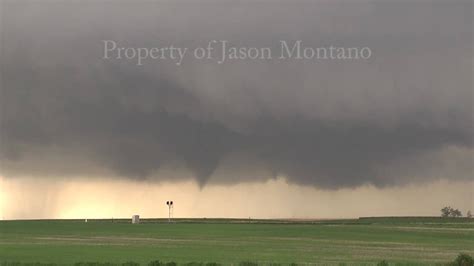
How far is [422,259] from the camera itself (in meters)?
76.2

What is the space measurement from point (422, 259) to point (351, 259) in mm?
8094

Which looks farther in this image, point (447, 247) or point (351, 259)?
point (447, 247)

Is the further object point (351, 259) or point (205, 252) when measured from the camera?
point (205, 252)

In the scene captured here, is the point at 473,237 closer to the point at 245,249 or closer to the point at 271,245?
the point at 271,245

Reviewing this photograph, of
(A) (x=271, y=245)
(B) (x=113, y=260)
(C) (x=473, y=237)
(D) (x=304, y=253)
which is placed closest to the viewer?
(B) (x=113, y=260)

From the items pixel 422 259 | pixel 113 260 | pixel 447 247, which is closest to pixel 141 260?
pixel 113 260

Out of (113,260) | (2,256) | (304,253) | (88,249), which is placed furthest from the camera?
(88,249)

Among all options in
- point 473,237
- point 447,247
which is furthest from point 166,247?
point 473,237

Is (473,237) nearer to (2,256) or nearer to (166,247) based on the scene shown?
(166,247)

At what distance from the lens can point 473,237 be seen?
428 ft

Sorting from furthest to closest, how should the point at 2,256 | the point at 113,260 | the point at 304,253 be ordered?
the point at 304,253
the point at 2,256
the point at 113,260

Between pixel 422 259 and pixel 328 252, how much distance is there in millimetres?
13446

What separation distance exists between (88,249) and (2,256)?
13.7 m

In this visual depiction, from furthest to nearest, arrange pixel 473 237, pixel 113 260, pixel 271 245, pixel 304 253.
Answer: pixel 473 237
pixel 271 245
pixel 304 253
pixel 113 260
